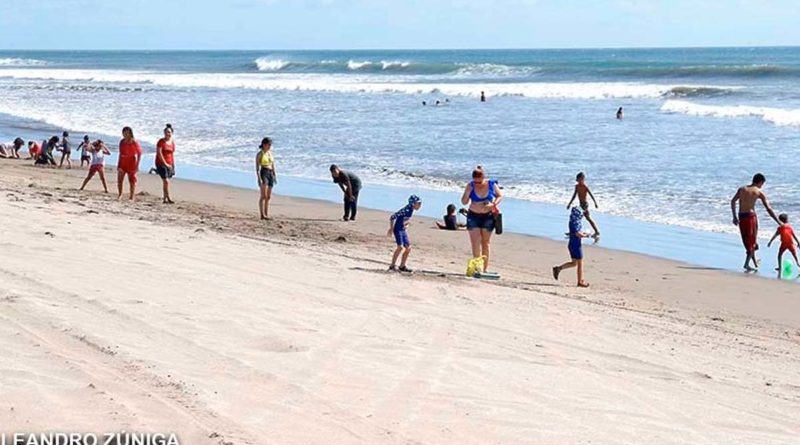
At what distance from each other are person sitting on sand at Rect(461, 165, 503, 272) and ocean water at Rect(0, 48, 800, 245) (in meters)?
5.27

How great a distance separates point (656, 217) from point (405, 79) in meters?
60.7

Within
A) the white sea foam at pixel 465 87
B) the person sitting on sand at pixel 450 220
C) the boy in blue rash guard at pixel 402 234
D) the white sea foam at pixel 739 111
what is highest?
the white sea foam at pixel 465 87

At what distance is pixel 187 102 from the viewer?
164 feet

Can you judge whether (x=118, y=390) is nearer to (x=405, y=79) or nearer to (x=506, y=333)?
(x=506, y=333)

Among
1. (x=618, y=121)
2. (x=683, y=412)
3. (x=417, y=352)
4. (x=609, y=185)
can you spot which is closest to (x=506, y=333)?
(x=417, y=352)

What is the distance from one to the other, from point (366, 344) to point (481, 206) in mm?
4659

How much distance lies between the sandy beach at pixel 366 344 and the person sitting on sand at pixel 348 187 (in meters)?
2.81

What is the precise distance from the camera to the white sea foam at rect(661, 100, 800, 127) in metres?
36.2

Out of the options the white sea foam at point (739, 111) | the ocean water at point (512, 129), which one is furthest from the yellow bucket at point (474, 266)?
the white sea foam at point (739, 111)

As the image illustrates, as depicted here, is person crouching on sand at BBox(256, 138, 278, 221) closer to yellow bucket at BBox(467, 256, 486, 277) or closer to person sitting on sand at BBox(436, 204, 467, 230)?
person sitting on sand at BBox(436, 204, 467, 230)

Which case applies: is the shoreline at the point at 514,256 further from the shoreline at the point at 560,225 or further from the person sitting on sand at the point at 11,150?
the person sitting on sand at the point at 11,150

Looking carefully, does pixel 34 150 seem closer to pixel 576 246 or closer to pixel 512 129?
pixel 512 129

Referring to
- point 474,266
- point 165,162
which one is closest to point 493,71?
point 165,162

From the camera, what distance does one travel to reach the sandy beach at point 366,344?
19.5 ft
